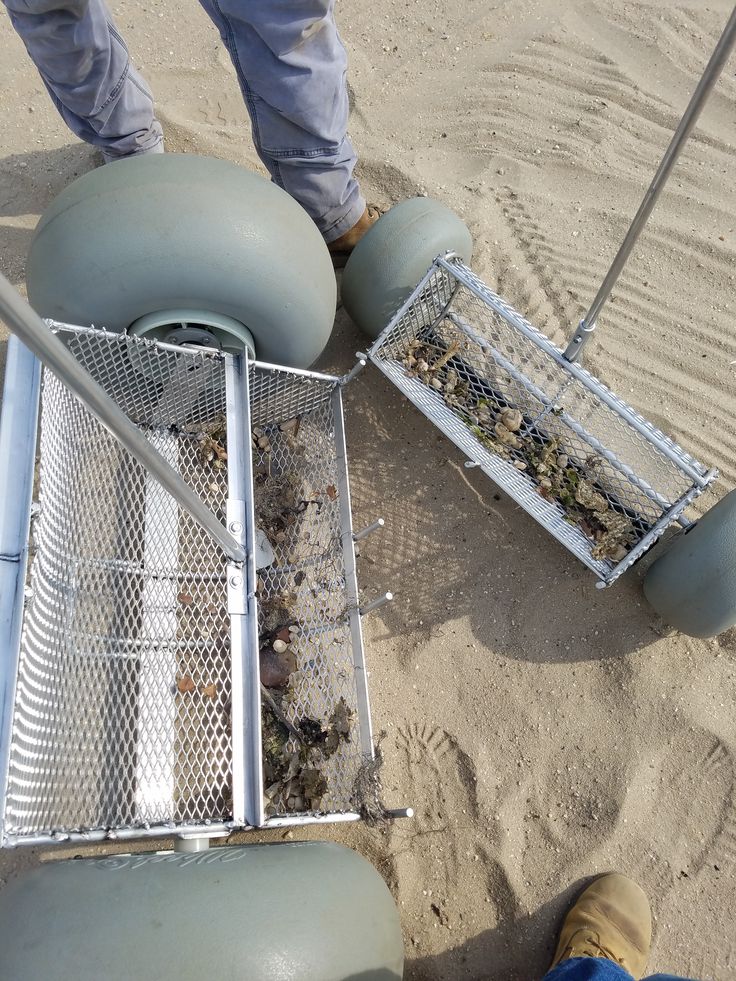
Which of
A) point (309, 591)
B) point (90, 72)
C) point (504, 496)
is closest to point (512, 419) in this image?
point (504, 496)

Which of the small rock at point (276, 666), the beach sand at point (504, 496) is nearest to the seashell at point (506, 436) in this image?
the beach sand at point (504, 496)

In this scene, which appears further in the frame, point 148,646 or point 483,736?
point 483,736

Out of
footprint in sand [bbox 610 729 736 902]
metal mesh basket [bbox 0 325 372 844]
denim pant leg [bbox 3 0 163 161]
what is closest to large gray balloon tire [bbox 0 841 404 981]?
metal mesh basket [bbox 0 325 372 844]

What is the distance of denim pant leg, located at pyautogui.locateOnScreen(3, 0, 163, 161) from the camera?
2465 millimetres

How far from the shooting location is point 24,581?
1763mm

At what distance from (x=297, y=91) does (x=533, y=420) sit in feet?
4.59

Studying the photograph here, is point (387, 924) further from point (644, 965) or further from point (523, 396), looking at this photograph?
point (523, 396)

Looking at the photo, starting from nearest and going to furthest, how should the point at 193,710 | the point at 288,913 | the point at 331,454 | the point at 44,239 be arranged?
1. the point at 288,913
2. the point at 44,239
3. the point at 193,710
4. the point at 331,454

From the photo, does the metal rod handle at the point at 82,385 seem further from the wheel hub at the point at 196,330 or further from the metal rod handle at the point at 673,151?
the metal rod handle at the point at 673,151

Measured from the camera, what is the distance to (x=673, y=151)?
1.75 m

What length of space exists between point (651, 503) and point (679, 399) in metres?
0.74

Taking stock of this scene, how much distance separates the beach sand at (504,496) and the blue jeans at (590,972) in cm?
42

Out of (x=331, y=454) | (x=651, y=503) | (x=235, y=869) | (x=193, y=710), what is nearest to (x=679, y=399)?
(x=651, y=503)

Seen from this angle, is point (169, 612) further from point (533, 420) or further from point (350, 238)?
point (350, 238)
